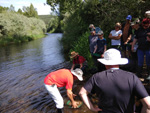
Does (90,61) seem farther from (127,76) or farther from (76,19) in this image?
(76,19)

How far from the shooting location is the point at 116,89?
1.67m

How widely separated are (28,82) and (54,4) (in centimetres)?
744

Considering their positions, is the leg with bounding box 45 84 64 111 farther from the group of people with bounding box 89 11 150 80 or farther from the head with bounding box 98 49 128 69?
the group of people with bounding box 89 11 150 80

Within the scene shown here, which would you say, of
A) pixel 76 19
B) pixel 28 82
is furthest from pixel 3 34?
pixel 28 82

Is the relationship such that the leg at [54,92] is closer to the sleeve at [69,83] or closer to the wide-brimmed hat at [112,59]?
the sleeve at [69,83]

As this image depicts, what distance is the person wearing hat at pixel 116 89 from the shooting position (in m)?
1.63

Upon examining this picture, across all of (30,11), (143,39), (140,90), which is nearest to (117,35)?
(143,39)

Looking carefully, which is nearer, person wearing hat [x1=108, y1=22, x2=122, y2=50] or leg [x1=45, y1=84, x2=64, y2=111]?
leg [x1=45, y1=84, x2=64, y2=111]

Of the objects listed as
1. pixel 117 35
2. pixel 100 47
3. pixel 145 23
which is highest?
pixel 145 23

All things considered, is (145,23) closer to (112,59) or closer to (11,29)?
(112,59)

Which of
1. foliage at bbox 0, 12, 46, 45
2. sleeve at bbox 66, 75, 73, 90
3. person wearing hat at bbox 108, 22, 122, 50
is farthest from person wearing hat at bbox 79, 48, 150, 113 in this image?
foliage at bbox 0, 12, 46, 45

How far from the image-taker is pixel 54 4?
1148 centimetres

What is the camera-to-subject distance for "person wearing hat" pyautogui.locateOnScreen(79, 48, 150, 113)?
163 centimetres

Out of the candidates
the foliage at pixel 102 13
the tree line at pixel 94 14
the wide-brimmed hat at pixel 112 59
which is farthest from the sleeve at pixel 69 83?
the foliage at pixel 102 13
